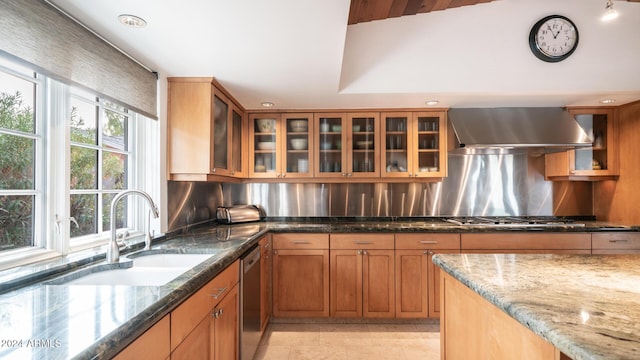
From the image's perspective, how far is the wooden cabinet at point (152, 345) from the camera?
0.89 metres

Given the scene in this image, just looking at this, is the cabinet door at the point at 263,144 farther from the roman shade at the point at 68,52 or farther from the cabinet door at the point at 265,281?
the roman shade at the point at 68,52

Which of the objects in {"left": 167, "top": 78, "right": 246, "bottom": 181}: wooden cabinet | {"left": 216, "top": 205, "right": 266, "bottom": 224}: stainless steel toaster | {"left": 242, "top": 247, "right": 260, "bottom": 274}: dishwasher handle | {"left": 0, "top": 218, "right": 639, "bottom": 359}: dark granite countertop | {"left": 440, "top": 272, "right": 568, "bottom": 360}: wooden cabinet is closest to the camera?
{"left": 0, "top": 218, "right": 639, "bottom": 359}: dark granite countertop

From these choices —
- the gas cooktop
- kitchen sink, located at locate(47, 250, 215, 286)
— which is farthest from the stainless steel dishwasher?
the gas cooktop

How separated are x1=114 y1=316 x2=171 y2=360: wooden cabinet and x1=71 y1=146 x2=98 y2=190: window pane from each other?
3.64ft

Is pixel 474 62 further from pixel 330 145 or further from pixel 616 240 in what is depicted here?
pixel 616 240

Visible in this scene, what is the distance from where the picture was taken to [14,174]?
1403mm

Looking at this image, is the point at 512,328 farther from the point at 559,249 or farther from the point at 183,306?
the point at 559,249

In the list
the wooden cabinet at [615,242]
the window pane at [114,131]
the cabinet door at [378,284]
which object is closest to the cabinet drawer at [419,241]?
the cabinet door at [378,284]

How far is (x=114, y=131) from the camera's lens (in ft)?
6.82

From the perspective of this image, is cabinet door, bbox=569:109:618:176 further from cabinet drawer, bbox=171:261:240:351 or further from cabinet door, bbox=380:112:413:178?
cabinet drawer, bbox=171:261:240:351

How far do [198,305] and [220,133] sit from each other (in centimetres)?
158

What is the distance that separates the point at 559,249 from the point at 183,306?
309cm

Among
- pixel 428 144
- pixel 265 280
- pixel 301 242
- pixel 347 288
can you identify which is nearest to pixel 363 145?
pixel 428 144

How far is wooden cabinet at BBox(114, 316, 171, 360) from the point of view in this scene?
2.90ft
